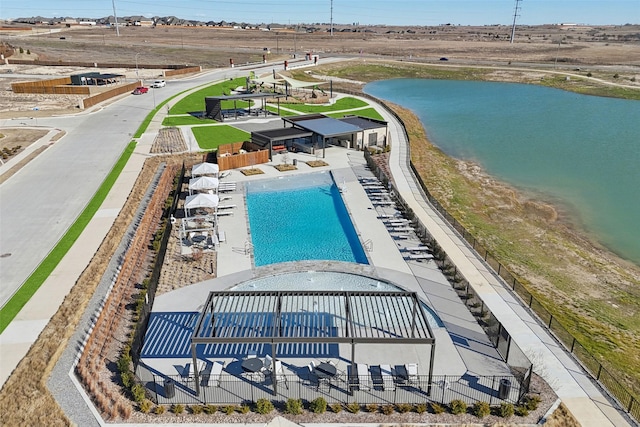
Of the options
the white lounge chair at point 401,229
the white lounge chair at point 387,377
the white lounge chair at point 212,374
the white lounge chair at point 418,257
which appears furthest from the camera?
the white lounge chair at point 401,229

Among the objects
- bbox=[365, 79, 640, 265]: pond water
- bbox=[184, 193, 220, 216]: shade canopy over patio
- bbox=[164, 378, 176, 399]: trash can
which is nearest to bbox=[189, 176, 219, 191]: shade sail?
bbox=[184, 193, 220, 216]: shade canopy over patio

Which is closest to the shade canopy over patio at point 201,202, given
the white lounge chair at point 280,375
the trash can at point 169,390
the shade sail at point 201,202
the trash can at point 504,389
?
the shade sail at point 201,202

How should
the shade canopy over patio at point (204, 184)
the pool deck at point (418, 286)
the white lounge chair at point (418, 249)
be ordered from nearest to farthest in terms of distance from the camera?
1. the pool deck at point (418, 286)
2. the white lounge chair at point (418, 249)
3. the shade canopy over patio at point (204, 184)

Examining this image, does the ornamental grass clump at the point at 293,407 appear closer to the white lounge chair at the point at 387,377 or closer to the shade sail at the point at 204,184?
the white lounge chair at the point at 387,377

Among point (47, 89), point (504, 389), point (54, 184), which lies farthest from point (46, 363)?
point (47, 89)

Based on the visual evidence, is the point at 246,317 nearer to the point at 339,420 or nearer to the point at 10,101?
the point at 339,420

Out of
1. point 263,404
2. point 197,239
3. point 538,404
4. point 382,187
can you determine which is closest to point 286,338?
point 263,404
